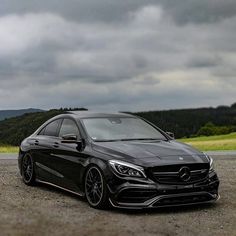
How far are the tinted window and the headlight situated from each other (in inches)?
108

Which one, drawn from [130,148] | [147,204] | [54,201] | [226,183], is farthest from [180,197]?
[226,183]

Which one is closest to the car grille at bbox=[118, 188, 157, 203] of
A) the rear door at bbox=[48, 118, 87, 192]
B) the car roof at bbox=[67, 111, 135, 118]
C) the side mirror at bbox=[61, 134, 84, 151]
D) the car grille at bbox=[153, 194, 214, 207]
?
the car grille at bbox=[153, 194, 214, 207]

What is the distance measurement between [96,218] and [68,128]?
9.22 ft

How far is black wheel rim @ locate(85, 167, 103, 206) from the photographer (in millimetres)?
8766

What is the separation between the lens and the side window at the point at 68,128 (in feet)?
33.2

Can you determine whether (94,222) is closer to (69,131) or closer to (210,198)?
(210,198)

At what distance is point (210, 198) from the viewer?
895 cm

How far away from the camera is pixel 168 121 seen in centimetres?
3838

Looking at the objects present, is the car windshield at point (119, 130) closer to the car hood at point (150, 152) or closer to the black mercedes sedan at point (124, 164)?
the black mercedes sedan at point (124, 164)

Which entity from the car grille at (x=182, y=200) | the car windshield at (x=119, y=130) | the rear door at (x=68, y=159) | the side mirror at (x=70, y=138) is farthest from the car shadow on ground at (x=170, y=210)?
the side mirror at (x=70, y=138)

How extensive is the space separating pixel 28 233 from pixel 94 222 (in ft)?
4.08

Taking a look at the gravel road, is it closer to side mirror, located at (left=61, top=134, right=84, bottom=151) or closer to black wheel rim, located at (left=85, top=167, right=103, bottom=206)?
black wheel rim, located at (left=85, top=167, right=103, bottom=206)

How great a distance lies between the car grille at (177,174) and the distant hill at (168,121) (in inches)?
182

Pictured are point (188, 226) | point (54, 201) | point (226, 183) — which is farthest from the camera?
point (226, 183)
